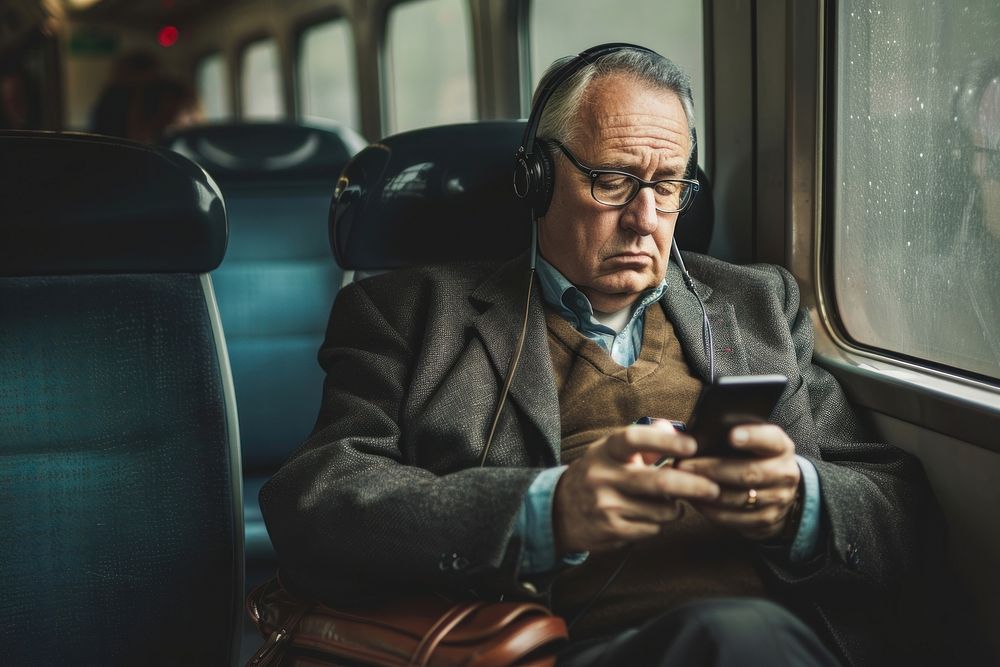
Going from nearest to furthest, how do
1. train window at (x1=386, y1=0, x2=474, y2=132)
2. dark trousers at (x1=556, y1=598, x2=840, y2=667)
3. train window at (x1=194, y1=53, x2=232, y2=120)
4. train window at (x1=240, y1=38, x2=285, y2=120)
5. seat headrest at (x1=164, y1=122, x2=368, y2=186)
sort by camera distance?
dark trousers at (x1=556, y1=598, x2=840, y2=667), seat headrest at (x1=164, y1=122, x2=368, y2=186), train window at (x1=386, y1=0, x2=474, y2=132), train window at (x1=240, y1=38, x2=285, y2=120), train window at (x1=194, y1=53, x2=232, y2=120)

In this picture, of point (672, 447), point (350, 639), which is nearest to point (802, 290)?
A: point (672, 447)

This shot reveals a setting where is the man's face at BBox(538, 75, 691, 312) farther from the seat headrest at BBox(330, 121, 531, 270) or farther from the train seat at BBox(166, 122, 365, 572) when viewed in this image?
the train seat at BBox(166, 122, 365, 572)

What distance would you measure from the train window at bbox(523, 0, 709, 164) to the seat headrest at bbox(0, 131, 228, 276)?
1.17 m

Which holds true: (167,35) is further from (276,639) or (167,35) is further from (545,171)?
(276,639)

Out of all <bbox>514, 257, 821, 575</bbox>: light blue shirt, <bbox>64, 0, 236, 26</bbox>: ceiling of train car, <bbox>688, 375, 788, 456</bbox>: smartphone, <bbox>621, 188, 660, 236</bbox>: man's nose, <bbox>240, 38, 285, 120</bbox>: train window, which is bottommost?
<bbox>514, 257, 821, 575</bbox>: light blue shirt

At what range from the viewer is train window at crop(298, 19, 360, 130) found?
18.9 feet

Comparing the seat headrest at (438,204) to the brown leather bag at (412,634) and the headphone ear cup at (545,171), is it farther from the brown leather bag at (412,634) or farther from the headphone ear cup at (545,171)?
the brown leather bag at (412,634)

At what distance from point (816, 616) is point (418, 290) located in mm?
785

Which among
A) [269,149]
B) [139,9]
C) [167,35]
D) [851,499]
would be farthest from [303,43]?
[851,499]

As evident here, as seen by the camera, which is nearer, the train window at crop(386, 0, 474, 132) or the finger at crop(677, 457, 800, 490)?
the finger at crop(677, 457, 800, 490)

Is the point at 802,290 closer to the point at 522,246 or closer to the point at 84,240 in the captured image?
the point at 522,246

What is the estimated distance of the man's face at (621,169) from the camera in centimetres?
160

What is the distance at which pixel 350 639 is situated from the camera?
1.32 metres

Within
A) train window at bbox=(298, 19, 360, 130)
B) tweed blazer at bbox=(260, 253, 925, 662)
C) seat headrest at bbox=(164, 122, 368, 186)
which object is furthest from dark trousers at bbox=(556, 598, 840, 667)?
train window at bbox=(298, 19, 360, 130)
